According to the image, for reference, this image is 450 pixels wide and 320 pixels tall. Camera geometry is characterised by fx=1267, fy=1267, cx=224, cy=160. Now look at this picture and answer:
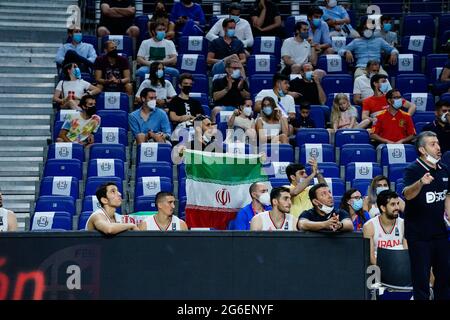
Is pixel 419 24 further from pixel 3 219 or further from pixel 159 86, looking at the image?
pixel 3 219

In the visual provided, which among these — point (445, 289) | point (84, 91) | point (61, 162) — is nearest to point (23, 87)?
point (84, 91)

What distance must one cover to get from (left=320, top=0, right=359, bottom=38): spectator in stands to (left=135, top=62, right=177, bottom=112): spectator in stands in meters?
3.48

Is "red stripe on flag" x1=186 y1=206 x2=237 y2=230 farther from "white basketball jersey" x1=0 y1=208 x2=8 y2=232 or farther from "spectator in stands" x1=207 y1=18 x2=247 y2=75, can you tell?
"spectator in stands" x1=207 y1=18 x2=247 y2=75

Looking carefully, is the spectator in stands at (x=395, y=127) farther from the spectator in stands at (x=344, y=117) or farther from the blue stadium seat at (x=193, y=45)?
the blue stadium seat at (x=193, y=45)

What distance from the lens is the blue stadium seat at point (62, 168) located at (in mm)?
15812

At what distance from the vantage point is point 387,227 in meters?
12.7

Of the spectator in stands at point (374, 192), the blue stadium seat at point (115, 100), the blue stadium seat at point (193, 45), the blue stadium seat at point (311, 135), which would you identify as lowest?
the spectator in stands at point (374, 192)

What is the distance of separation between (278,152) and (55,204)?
9.67 feet

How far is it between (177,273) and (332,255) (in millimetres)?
1335

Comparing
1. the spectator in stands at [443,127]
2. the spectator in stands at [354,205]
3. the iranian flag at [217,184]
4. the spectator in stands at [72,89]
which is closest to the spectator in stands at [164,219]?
the iranian flag at [217,184]

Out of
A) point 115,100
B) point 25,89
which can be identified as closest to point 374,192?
point 115,100

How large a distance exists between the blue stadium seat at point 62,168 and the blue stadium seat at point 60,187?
0.23 m

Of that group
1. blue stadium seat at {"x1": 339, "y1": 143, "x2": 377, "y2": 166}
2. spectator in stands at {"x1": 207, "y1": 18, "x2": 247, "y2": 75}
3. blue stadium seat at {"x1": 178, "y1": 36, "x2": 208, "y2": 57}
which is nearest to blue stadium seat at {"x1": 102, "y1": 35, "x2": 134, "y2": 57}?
blue stadium seat at {"x1": 178, "y1": 36, "x2": 208, "y2": 57}

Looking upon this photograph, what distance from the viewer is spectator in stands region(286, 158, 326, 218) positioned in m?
14.3
